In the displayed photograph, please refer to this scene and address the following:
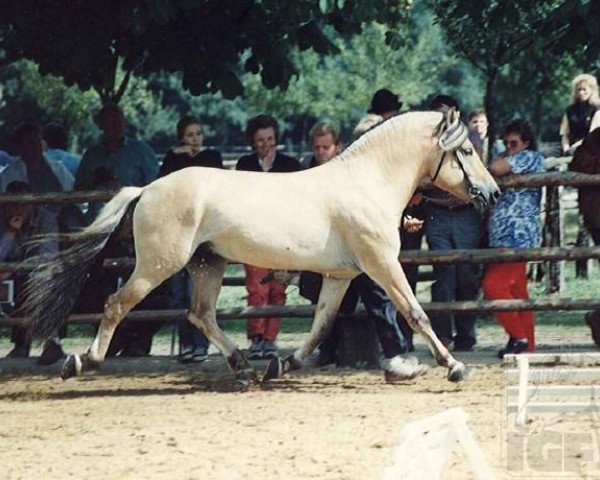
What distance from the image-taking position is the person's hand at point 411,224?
1282 cm

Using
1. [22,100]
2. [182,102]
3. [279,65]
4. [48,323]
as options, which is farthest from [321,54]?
[182,102]

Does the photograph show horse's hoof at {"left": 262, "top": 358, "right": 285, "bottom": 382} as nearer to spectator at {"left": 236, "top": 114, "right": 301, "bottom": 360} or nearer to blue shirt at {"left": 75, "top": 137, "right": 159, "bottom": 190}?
spectator at {"left": 236, "top": 114, "right": 301, "bottom": 360}

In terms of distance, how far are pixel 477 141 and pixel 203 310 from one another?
2629mm

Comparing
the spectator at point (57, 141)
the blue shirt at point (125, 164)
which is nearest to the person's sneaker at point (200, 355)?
the blue shirt at point (125, 164)

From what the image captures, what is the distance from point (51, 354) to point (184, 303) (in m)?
1.09

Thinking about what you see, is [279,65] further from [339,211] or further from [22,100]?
[22,100]

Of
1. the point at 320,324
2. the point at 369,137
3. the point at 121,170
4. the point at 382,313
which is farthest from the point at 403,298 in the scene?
the point at 121,170

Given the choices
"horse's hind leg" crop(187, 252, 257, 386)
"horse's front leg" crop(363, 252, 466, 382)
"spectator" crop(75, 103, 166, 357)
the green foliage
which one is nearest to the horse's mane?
"horse's front leg" crop(363, 252, 466, 382)

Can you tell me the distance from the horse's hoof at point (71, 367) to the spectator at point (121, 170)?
206 cm

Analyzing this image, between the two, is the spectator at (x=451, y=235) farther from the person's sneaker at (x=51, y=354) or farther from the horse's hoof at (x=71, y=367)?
the person's sneaker at (x=51, y=354)

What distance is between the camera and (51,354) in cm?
1359

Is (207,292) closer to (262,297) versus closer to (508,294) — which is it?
(262,297)

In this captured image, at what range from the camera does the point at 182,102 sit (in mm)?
67062

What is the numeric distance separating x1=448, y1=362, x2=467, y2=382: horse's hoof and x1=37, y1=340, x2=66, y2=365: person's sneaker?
3409 millimetres
